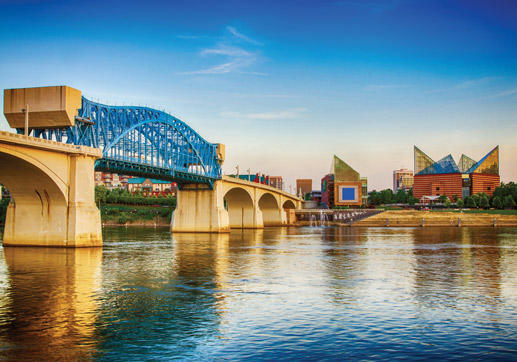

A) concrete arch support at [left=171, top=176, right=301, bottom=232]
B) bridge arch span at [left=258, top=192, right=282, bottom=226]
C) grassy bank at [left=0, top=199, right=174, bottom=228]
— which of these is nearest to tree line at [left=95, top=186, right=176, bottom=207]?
grassy bank at [left=0, top=199, right=174, bottom=228]

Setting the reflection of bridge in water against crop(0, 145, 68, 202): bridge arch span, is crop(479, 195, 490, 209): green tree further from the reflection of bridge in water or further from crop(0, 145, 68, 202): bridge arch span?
crop(0, 145, 68, 202): bridge arch span

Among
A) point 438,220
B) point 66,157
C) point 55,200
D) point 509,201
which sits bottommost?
point 438,220

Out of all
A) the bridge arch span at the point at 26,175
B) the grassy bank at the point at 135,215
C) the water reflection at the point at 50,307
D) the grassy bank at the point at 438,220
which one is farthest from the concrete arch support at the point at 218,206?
the water reflection at the point at 50,307

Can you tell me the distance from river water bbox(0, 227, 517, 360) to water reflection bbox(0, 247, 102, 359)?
6 cm

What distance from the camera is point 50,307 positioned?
2523cm

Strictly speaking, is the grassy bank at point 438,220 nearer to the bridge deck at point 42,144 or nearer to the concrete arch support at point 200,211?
the concrete arch support at point 200,211

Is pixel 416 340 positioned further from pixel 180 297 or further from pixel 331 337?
pixel 180 297

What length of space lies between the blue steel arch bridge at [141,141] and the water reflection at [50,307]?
21.8 m

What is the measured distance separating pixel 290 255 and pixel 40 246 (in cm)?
2517

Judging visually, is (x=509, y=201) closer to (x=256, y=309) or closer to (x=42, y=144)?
(x=42, y=144)

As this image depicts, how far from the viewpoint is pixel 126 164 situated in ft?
234

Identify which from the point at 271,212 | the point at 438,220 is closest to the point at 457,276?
the point at 438,220

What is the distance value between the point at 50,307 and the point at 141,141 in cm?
5703

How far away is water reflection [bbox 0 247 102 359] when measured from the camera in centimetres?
1852
